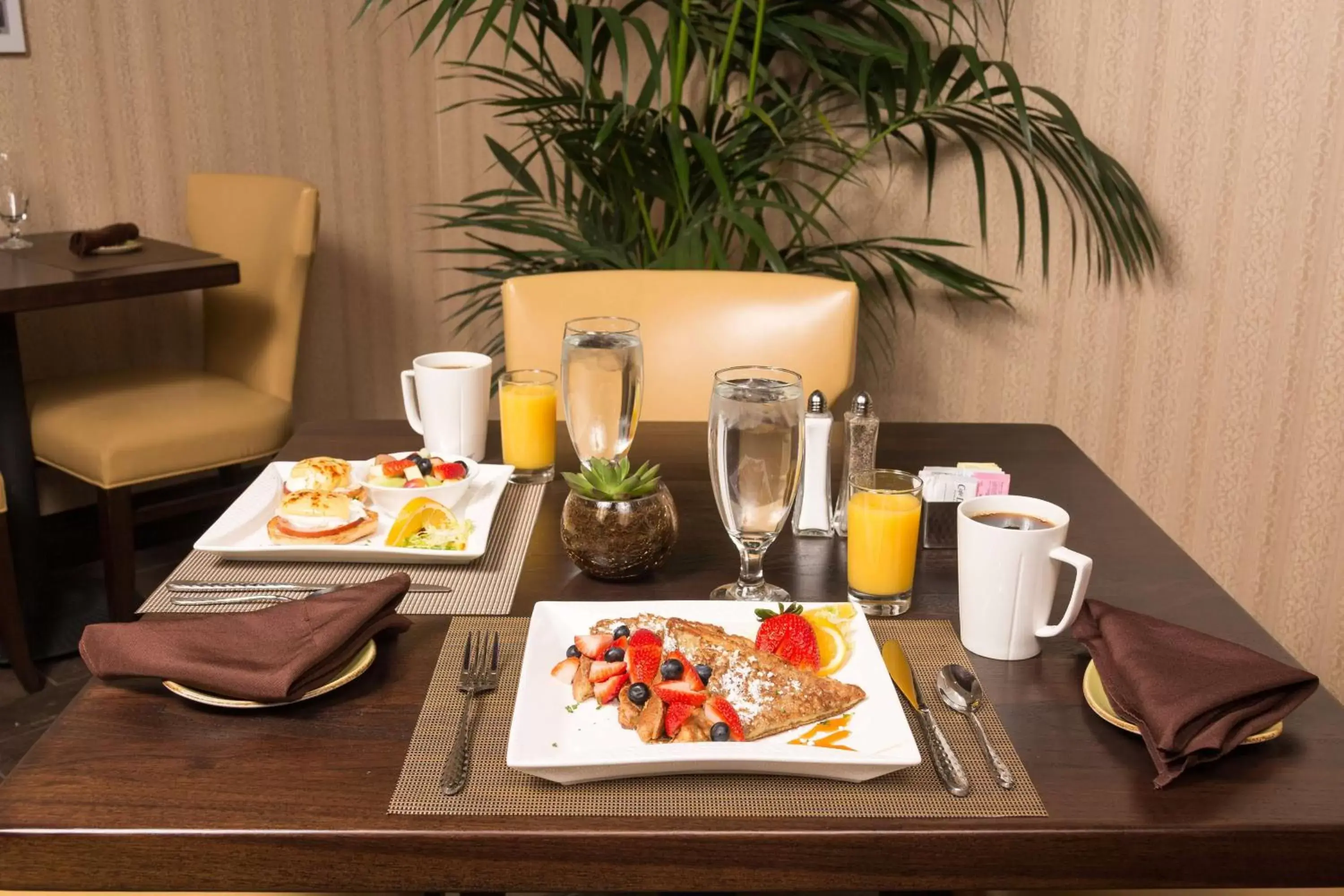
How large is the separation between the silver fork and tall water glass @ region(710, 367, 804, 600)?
229mm

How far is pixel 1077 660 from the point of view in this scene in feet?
3.36

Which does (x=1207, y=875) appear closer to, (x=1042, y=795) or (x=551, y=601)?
(x=1042, y=795)

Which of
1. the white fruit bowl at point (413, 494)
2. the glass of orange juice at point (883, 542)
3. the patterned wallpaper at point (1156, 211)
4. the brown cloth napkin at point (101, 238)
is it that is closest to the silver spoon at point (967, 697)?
the glass of orange juice at point (883, 542)

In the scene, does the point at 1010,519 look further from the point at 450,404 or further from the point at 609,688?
the point at 450,404

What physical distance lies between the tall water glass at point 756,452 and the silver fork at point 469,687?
0.23 meters

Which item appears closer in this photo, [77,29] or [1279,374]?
[1279,374]

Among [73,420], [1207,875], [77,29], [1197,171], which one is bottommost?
[73,420]

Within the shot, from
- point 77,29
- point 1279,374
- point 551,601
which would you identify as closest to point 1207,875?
point 551,601

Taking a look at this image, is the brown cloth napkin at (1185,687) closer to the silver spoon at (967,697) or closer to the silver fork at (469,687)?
the silver spoon at (967,697)

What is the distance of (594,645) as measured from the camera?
96cm

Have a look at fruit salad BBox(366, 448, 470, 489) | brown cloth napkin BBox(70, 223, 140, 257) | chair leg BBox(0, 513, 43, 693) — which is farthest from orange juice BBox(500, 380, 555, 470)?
brown cloth napkin BBox(70, 223, 140, 257)

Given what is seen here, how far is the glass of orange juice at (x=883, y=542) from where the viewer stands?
1093mm

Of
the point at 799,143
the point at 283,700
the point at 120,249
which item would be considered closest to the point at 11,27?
the point at 120,249

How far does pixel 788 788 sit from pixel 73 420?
248cm
